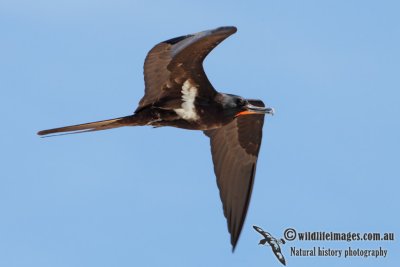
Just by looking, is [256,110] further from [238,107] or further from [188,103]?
[188,103]

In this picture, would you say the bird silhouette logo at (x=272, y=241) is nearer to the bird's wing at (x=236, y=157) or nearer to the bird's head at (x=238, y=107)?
the bird's wing at (x=236, y=157)

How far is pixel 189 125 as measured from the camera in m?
11.1

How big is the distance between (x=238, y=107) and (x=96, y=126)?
1444 millimetres

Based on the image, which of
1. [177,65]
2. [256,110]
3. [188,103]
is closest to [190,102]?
[188,103]

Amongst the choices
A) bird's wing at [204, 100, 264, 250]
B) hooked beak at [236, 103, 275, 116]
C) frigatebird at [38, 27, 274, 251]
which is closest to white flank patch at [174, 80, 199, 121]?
frigatebird at [38, 27, 274, 251]

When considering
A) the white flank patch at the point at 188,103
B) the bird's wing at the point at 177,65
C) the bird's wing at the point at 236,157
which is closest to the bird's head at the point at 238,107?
the bird's wing at the point at 177,65

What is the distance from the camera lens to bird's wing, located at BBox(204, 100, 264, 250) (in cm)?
1209

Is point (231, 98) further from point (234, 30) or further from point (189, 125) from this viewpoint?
point (234, 30)

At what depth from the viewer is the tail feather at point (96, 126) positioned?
10.5 meters

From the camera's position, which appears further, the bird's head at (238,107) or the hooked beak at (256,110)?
the hooked beak at (256,110)

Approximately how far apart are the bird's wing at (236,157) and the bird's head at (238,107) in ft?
3.15

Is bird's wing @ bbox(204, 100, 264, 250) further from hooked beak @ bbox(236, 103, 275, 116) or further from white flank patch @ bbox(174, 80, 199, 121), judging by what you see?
white flank patch @ bbox(174, 80, 199, 121)

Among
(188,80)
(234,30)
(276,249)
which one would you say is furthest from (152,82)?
(276,249)

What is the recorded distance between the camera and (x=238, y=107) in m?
11.1
